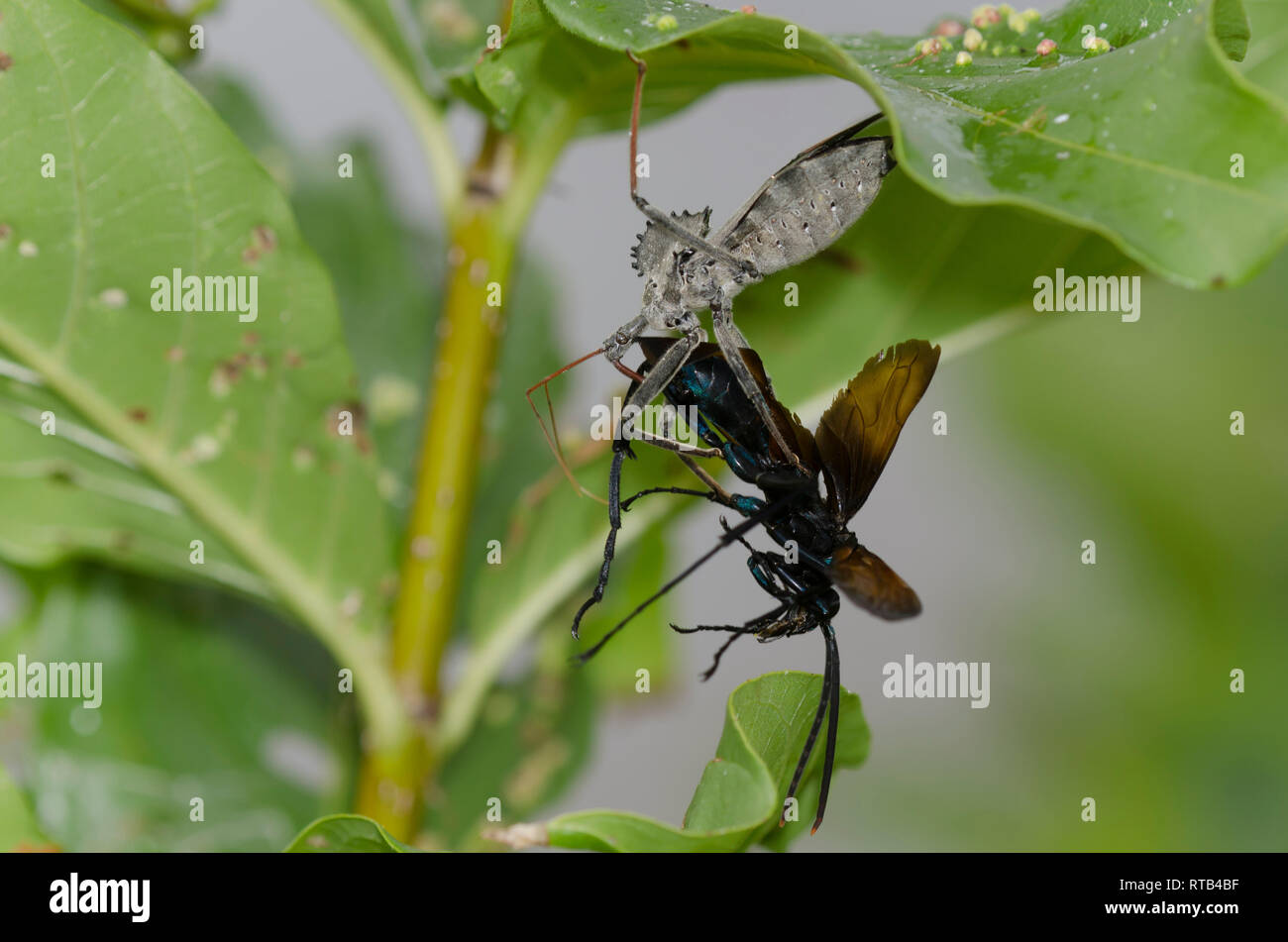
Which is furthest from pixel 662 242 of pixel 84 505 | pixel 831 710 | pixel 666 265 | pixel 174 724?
pixel 174 724

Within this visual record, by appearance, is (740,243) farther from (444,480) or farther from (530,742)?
(530,742)

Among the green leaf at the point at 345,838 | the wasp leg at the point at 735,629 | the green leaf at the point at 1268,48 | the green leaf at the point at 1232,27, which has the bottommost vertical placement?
the green leaf at the point at 345,838

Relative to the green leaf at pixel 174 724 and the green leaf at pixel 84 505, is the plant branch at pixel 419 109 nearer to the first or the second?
the green leaf at pixel 84 505

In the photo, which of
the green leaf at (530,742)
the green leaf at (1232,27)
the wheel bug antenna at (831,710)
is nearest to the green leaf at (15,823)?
the green leaf at (530,742)

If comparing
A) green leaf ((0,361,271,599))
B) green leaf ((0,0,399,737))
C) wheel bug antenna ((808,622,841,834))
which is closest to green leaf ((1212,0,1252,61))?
wheel bug antenna ((808,622,841,834))

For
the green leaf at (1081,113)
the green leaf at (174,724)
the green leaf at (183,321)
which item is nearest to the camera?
the green leaf at (1081,113)

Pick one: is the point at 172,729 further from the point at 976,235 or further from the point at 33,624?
the point at 976,235

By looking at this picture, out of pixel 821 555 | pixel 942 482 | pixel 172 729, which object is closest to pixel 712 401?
pixel 821 555
